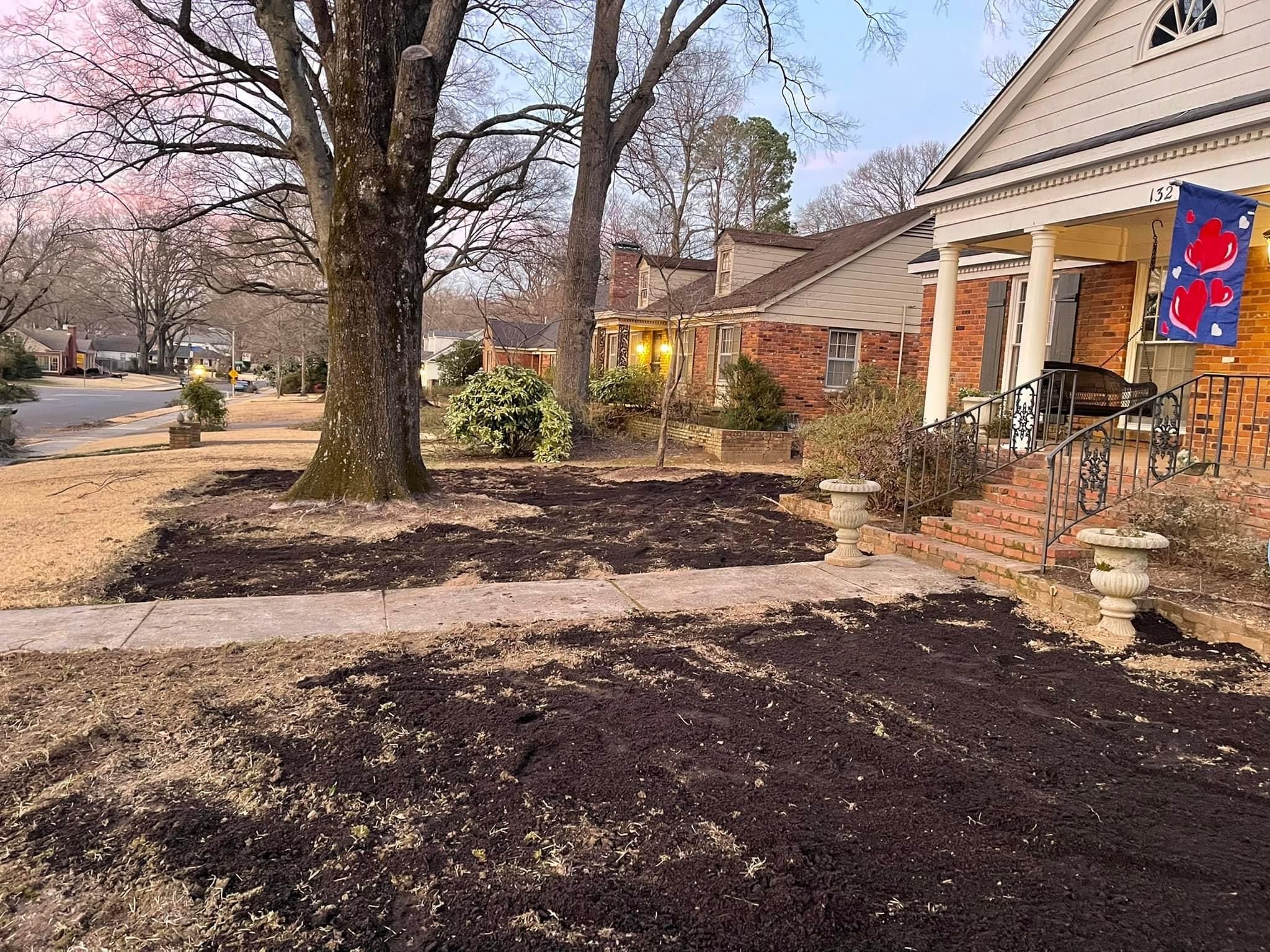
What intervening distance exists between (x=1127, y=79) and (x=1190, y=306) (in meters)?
3.10

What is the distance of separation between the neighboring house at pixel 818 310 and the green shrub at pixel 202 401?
428 inches

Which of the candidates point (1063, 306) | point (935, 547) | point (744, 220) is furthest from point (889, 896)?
point (744, 220)

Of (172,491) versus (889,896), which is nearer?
(889,896)

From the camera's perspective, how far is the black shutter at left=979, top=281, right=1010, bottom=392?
12.5 metres

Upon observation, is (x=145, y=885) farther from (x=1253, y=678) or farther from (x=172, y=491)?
(x=172, y=491)

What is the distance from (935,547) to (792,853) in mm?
4832

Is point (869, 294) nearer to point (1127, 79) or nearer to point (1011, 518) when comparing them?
point (1127, 79)

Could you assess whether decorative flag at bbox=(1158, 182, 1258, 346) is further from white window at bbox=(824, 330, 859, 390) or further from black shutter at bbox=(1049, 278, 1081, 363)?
white window at bbox=(824, 330, 859, 390)

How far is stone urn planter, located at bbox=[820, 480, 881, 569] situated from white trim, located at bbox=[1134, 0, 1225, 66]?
A: 214 inches

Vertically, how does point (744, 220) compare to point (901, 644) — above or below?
above

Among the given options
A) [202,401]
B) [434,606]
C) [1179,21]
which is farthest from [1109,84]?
[202,401]

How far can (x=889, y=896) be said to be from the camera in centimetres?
230

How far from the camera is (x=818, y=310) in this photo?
62.4ft

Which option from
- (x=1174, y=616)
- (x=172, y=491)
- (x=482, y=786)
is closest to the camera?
(x=482, y=786)
